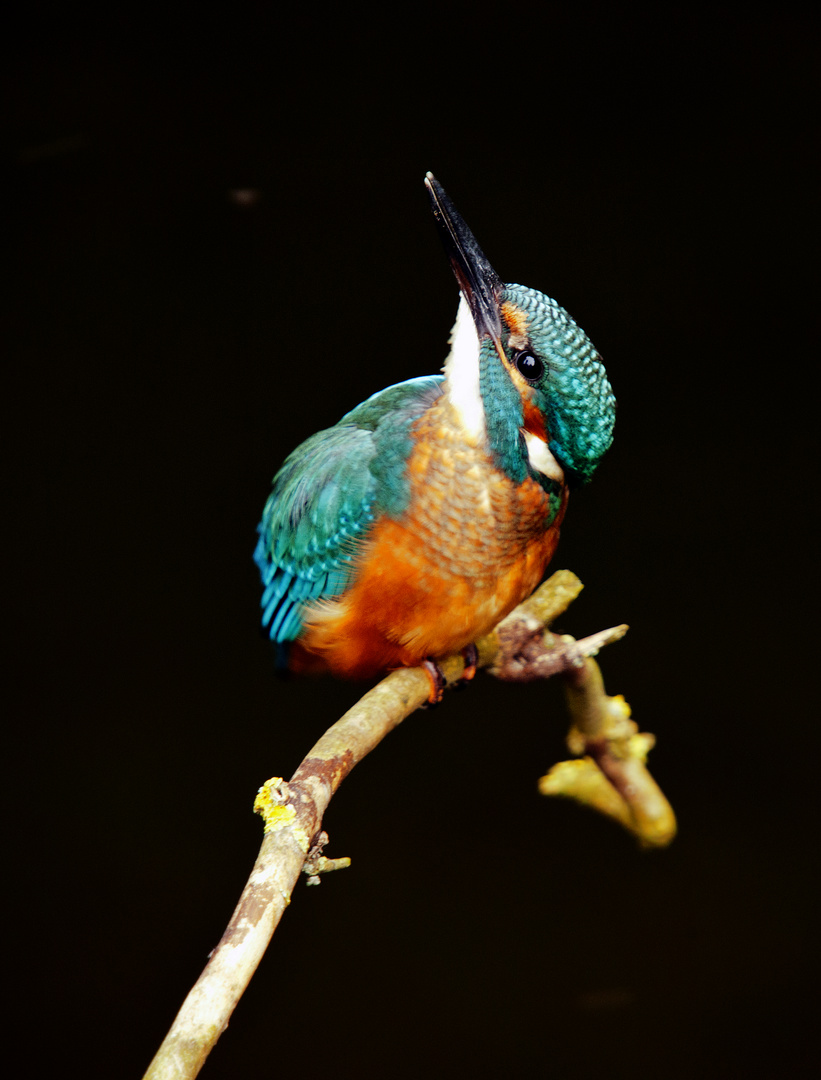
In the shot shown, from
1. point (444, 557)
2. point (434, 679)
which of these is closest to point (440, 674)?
point (434, 679)

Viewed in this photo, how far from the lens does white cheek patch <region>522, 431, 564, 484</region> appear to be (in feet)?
4.19

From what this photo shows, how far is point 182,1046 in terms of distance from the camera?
2.37ft

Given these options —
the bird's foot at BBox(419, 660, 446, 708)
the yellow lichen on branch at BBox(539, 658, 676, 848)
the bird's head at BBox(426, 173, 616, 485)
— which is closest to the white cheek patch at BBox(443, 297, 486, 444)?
the bird's head at BBox(426, 173, 616, 485)

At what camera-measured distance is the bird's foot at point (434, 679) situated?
4.69 ft

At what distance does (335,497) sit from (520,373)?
32cm

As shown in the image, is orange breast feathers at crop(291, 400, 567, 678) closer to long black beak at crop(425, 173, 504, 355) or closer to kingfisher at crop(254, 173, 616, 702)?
kingfisher at crop(254, 173, 616, 702)

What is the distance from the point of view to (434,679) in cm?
143

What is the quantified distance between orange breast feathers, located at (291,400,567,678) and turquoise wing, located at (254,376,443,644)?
0.02m

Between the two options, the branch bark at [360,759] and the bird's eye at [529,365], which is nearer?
the branch bark at [360,759]

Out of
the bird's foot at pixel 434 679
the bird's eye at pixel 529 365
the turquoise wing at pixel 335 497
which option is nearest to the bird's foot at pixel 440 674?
the bird's foot at pixel 434 679

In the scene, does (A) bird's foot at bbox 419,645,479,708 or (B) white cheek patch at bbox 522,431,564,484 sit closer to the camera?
(B) white cheek patch at bbox 522,431,564,484

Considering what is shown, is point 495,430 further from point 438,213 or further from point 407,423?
point 438,213

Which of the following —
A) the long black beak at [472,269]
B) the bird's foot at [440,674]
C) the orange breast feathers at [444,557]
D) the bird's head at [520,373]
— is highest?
the long black beak at [472,269]

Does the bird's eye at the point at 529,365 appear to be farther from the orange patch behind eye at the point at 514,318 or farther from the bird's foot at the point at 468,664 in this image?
the bird's foot at the point at 468,664
